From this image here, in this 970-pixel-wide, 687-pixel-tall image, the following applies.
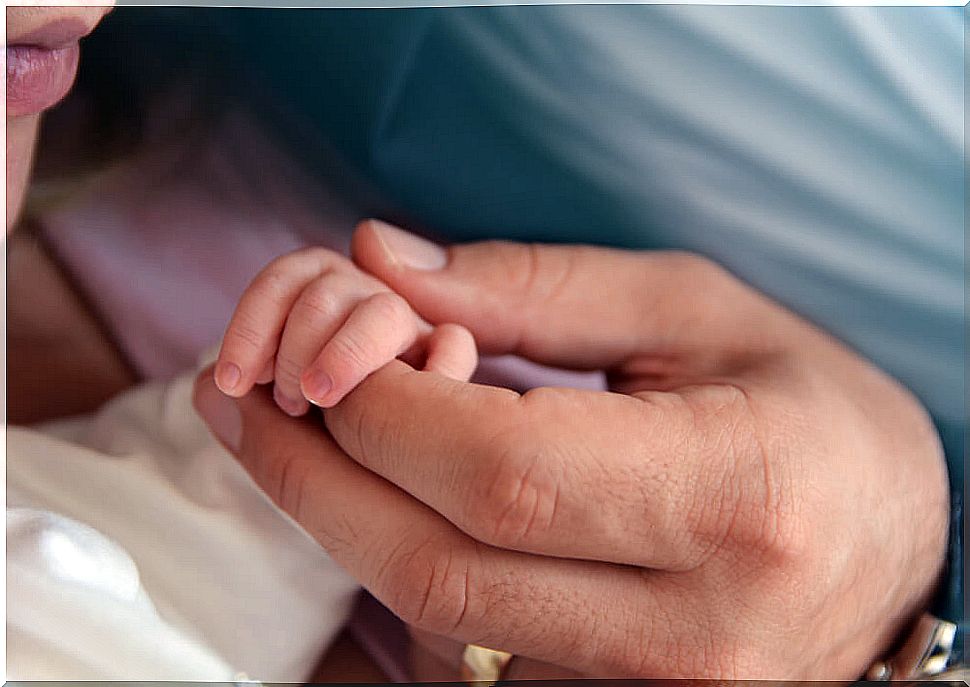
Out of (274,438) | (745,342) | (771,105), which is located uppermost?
(771,105)

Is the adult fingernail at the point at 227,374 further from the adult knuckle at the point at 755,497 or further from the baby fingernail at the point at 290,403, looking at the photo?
the adult knuckle at the point at 755,497

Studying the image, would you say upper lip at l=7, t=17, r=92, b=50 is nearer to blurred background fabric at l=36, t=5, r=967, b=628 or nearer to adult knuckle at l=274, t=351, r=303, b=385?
blurred background fabric at l=36, t=5, r=967, b=628

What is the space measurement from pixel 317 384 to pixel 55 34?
190mm

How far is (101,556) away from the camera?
1.45 ft

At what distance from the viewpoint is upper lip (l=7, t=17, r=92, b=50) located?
1.33ft

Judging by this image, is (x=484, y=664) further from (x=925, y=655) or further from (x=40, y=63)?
(x=40, y=63)

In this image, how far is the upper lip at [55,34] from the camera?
406mm

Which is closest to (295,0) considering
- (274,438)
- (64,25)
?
(64,25)

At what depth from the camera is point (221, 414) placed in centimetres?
51

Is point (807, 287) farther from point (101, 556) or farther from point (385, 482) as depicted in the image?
point (101, 556)

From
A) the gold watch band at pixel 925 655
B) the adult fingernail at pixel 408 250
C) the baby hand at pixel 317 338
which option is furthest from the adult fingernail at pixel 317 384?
the gold watch band at pixel 925 655

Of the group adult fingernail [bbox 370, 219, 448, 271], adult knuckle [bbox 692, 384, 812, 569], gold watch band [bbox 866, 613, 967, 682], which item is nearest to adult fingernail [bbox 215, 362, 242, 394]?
adult fingernail [bbox 370, 219, 448, 271]

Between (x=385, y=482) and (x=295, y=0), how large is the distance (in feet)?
0.74

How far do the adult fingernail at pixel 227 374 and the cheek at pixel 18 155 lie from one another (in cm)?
15
